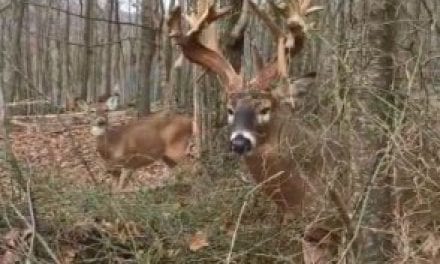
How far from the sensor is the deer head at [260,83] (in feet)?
21.7

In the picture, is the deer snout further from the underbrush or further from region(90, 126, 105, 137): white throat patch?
region(90, 126, 105, 137): white throat patch

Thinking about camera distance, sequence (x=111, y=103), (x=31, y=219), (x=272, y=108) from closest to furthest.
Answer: (x=31, y=219) < (x=272, y=108) < (x=111, y=103)

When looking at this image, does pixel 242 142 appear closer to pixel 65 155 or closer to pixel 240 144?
pixel 240 144

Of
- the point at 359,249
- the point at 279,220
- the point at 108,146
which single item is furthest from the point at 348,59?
the point at 108,146

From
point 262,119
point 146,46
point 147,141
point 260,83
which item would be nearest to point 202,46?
point 260,83

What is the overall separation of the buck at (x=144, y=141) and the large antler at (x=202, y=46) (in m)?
4.20

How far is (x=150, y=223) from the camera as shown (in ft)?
19.6

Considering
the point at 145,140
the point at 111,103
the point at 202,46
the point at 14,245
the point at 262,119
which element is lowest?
the point at 14,245

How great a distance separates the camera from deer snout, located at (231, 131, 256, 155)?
641 cm

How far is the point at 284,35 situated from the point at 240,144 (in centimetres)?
97

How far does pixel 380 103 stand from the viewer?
5.00 meters

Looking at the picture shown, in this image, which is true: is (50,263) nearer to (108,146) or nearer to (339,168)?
(339,168)

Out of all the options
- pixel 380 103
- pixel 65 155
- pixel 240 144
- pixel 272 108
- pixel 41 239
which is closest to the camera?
pixel 380 103

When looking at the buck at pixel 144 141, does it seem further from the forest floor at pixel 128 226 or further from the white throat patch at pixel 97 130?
the forest floor at pixel 128 226
